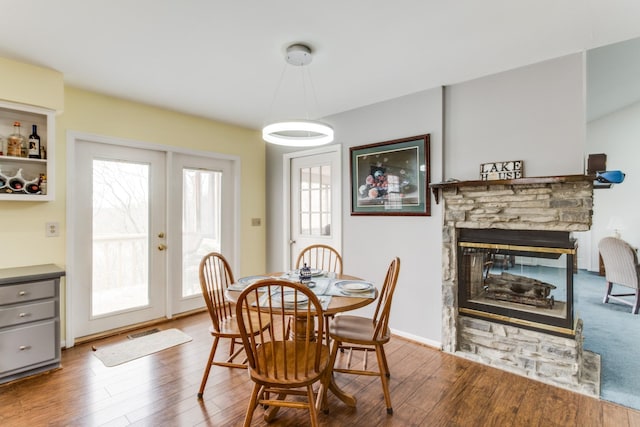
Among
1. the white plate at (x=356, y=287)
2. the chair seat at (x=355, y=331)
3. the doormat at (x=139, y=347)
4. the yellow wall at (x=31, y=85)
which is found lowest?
the doormat at (x=139, y=347)

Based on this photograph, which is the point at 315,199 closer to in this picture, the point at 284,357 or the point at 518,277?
the point at 518,277

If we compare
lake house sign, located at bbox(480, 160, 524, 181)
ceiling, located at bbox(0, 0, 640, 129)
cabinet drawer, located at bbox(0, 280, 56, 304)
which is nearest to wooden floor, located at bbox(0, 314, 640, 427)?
cabinet drawer, located at bbox(0, 280, 56, 304)

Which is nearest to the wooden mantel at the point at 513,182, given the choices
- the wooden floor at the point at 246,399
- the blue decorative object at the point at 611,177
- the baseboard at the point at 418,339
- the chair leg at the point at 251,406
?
the blue decorative object at the point at 611,177

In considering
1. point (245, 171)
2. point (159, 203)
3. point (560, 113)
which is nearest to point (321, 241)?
point (245, 171)

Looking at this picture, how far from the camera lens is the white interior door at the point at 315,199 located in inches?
147

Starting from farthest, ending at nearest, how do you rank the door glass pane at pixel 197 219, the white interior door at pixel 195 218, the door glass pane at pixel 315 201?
the door glass pane at pixel 315 201
the door glass pane at pixel 197 219
the white interior door at pixel 195 218

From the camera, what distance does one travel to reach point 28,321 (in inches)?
91.8

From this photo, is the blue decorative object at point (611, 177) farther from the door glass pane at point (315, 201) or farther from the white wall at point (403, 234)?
the door glass pane at point (315, 201)

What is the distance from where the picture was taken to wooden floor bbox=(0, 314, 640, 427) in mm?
1895

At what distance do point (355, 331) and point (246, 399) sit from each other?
0.87m

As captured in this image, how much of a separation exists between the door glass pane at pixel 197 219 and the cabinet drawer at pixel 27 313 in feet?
4.59

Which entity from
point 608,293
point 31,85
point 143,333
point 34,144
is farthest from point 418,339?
point 31,85

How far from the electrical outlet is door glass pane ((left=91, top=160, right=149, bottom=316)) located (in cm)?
31

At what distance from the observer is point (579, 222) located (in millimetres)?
2207
